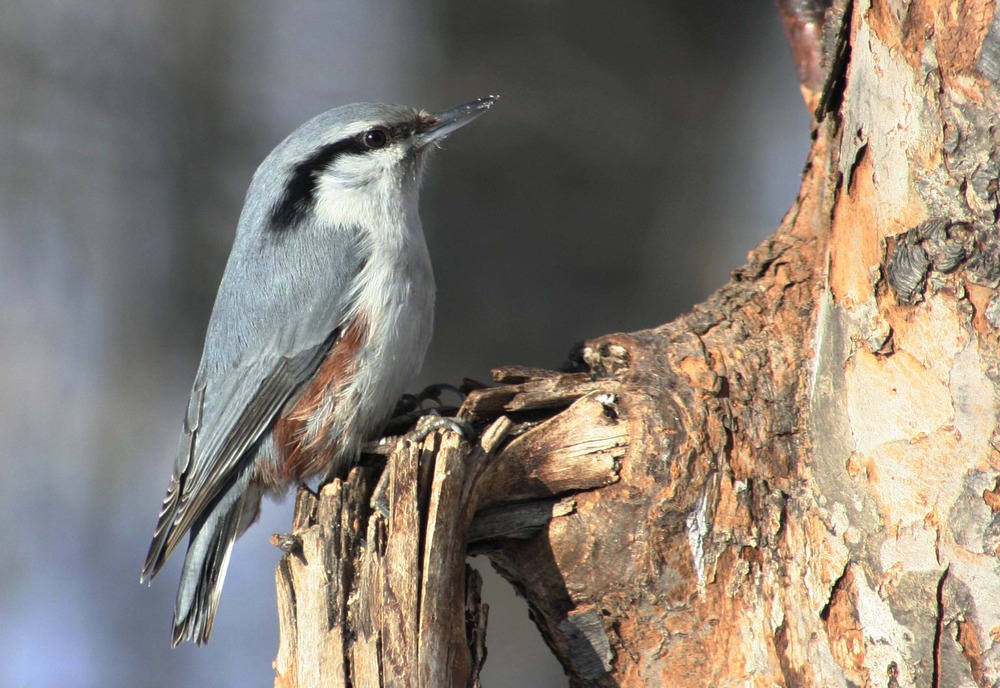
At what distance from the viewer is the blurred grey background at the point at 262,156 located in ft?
11.9

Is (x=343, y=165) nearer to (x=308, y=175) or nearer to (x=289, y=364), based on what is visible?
(x=308, y=175)

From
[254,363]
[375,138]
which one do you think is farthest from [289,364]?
[375,138]

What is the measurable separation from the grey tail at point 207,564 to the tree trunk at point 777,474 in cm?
51

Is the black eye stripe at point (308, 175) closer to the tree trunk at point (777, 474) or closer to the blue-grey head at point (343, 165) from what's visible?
the blue-grey head at point (343, 165)

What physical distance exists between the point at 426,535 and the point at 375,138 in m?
1.38

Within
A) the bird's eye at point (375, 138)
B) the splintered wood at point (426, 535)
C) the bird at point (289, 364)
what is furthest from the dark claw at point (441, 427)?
the bird's eye at point (375, 138)

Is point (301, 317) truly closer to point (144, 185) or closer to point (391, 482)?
point (391, 482)

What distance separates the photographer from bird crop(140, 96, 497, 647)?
8.14 ft

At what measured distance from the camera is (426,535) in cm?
192

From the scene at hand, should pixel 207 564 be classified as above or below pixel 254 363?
below

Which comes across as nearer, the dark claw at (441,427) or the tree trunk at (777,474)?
the tree trunk at (777,474)

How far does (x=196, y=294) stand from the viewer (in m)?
4.05

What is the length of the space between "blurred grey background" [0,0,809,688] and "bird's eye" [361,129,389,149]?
79cm

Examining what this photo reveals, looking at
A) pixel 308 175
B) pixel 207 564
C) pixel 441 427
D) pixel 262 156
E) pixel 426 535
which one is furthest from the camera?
pixel 262 156
